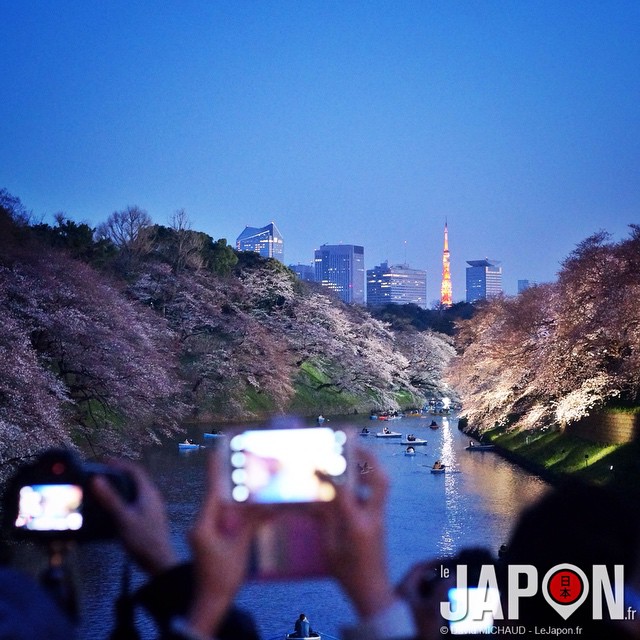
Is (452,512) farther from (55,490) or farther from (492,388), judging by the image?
(55,490)

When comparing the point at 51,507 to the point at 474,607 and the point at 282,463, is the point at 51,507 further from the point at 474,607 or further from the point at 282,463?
the point at 474,607

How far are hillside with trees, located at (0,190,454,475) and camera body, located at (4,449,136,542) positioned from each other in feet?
27.1

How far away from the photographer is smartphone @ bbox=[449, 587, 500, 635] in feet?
5.95

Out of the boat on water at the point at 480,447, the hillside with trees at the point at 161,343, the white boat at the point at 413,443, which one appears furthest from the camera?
the boat on water at the point at 480,447

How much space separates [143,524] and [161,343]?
19.1m

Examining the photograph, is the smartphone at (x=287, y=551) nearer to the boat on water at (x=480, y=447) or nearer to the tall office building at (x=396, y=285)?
the boat on water at (x=480, y=447)

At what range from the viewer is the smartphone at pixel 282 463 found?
101 cm

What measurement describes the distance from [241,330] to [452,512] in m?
13.6

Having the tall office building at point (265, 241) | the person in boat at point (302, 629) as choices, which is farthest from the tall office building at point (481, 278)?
Answer: the person in boat at point (302, 629)

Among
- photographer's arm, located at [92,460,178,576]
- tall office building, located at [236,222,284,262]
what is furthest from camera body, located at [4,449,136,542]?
tall office building, located at [236,222,284,262]

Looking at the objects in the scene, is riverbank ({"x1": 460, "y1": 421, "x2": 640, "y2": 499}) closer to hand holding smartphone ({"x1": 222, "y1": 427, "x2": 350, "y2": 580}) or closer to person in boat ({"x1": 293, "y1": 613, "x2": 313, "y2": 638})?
person in boat ({"x1": 293, "y1": 613, "x2": 313, "y2": 638})

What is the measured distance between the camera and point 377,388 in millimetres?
30812

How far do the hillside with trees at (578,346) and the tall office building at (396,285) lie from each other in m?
101

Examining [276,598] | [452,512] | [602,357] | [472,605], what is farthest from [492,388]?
[472,605]
